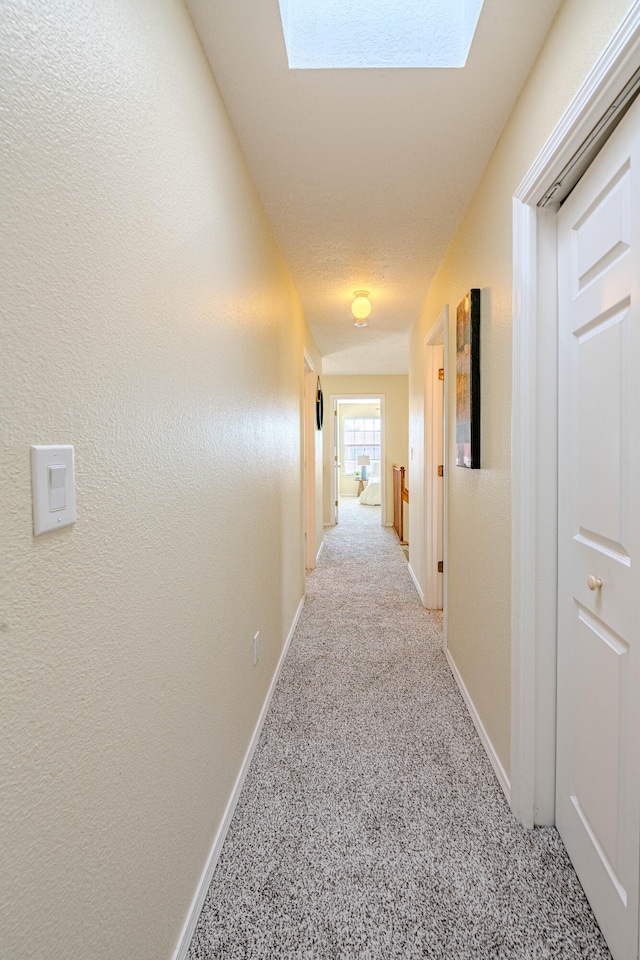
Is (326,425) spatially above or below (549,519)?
above

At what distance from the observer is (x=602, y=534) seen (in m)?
1.14

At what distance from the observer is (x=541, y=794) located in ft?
4.75

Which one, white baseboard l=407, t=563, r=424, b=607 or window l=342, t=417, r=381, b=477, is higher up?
window l=342, t=417, r=381, b=477

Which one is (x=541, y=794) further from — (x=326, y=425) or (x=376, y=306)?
(x=326, y=425)

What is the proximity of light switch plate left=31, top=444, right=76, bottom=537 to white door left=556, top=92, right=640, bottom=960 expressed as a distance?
1096 millimetres

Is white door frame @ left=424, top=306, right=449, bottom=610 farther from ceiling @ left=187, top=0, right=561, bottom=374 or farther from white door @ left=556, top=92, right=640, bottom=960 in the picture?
white door @ left=556, top=92, right=640, bottom=960

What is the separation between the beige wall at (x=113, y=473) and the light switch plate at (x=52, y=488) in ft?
0.05

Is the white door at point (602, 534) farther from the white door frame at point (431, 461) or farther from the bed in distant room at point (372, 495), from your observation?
the bed in distant room at point (372, 495)

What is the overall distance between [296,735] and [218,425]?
140 centimetres

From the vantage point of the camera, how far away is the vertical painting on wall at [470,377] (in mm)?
A: 1916

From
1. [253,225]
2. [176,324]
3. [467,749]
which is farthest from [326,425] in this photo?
[176,324]

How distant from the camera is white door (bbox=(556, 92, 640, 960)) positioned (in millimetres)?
998

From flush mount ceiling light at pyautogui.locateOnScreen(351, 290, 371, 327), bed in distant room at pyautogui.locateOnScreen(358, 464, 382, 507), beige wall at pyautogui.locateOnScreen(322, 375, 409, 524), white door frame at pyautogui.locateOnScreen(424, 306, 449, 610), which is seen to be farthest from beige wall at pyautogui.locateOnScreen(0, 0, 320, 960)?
bed in distant room at pyautogui.locateOnScreen(358, 464, 382, 507)

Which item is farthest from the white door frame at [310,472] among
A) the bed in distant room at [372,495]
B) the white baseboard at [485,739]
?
the bed in distant room at [372,495]
